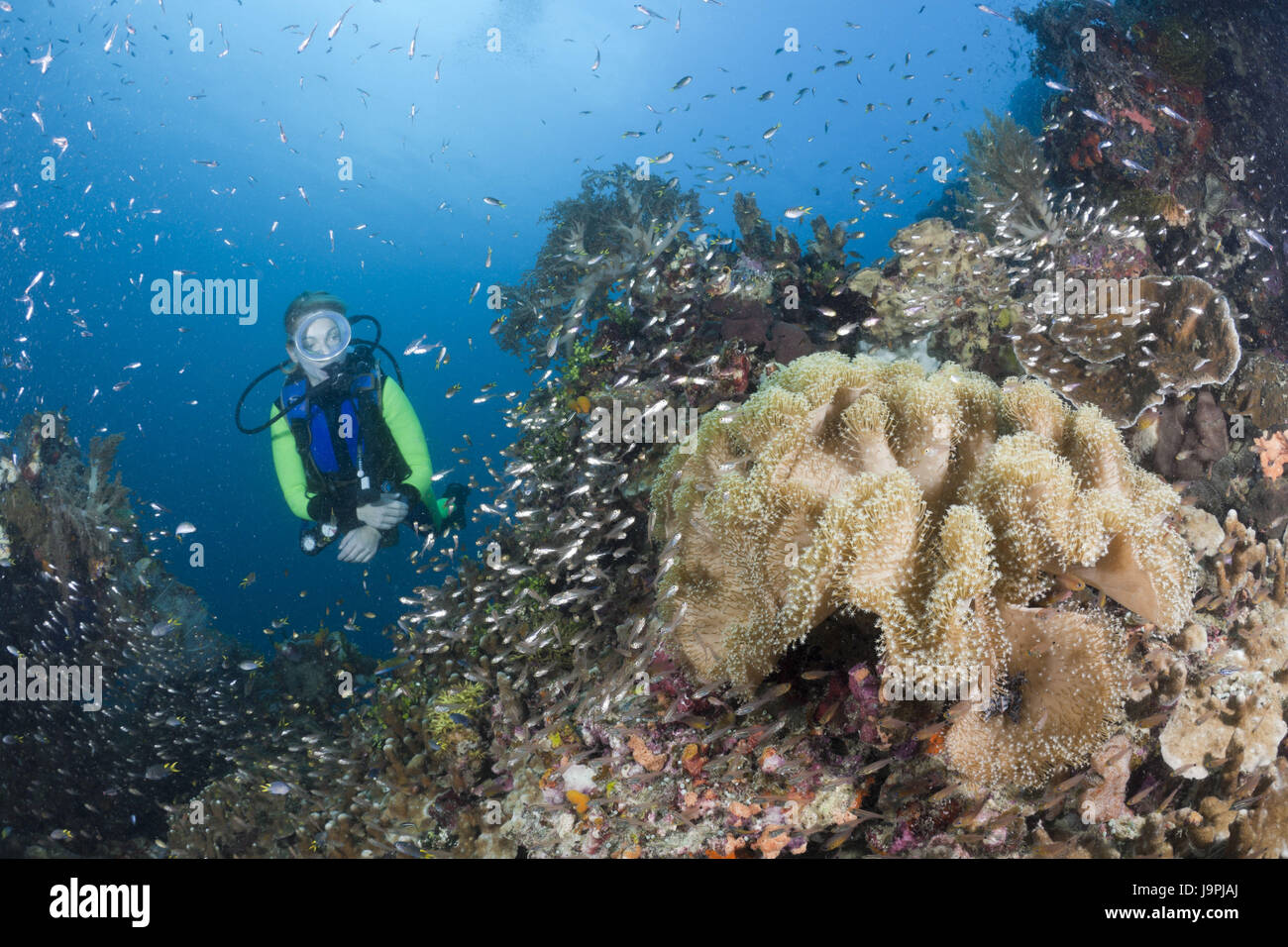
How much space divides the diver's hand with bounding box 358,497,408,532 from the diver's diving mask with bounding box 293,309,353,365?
201 cm

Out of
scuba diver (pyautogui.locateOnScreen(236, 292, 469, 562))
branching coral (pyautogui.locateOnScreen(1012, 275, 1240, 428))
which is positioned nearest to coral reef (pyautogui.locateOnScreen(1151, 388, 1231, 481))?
branching coral (pyautogui.locateOnScreen(1012, 275, 1240, 428))

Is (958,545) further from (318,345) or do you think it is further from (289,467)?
(289,467)

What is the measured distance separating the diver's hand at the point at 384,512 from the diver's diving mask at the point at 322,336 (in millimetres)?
2006

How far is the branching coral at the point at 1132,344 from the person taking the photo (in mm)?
5512

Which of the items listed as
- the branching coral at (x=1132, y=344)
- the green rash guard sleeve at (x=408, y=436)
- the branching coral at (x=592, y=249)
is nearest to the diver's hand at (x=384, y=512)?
the green rash guard sleeve at (x=408, y=436)

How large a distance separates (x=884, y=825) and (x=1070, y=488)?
1928mm

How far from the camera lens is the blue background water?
45250 mm

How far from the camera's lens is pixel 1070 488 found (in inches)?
112

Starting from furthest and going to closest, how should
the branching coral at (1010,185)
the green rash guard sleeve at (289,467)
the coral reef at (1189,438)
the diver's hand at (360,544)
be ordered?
the branching coral at (1010,185)
the green rash guard sleeve at (289,467)
the diver's hand at (360,544)
the coral reef at (1189,438)

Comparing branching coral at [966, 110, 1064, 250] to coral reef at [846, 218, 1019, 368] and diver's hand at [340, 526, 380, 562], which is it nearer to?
coral reef at [846, 218, 1019, 368]

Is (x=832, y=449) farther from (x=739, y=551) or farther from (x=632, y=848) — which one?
(x=632, y=848)

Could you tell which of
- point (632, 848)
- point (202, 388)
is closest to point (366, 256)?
point (202, 388)

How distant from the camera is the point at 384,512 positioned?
23.3 ft

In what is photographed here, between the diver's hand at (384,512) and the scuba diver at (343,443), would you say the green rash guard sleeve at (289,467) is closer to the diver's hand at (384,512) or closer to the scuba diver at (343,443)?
the scuba diver at (343,443)
